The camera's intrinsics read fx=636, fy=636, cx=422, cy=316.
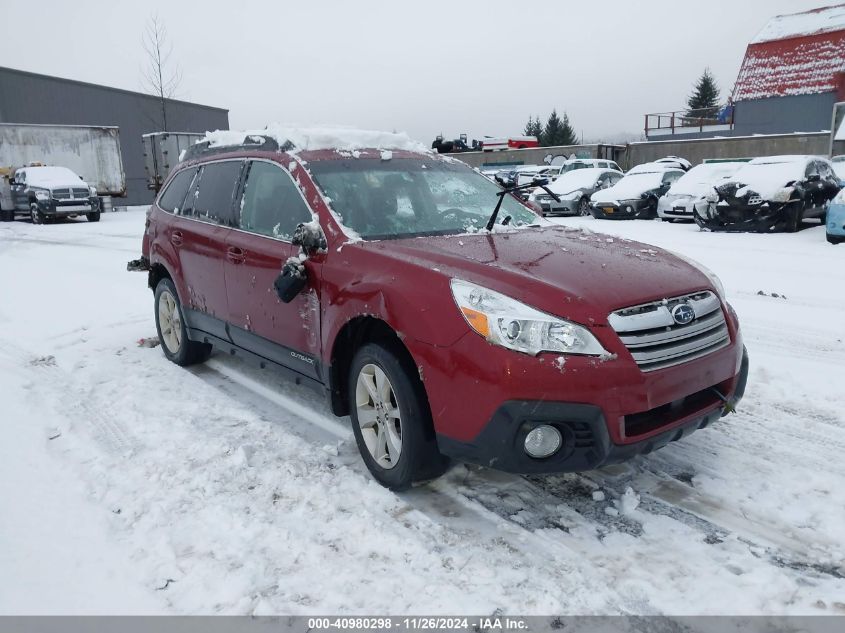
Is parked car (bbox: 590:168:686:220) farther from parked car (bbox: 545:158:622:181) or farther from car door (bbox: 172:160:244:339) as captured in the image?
car door (bbox: 172:160:244:339)

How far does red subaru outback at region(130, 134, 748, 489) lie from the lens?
2711 mm

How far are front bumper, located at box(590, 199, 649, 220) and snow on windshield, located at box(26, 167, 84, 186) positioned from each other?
16.9 m

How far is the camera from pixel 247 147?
459cm

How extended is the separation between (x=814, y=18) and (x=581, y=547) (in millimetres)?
43327

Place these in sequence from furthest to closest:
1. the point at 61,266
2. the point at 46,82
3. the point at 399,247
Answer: the point at 46,82 → the point at 61,266 → the point at 399,247

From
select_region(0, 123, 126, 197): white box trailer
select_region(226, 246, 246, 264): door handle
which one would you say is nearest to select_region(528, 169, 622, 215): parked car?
select_region(226, 246, 246, 264): door handle

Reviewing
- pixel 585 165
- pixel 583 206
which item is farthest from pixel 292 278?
pixel 585 165

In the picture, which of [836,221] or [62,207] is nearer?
[836,221]

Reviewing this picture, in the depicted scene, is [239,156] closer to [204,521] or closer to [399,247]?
[399,247]

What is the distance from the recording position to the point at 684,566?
2662 mm

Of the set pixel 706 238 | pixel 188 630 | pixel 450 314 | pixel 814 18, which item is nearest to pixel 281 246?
pixel 450 314

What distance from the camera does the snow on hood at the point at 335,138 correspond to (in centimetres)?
417

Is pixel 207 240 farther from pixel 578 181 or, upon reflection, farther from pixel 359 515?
pixel 578 181

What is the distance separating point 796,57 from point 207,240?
4078cm
